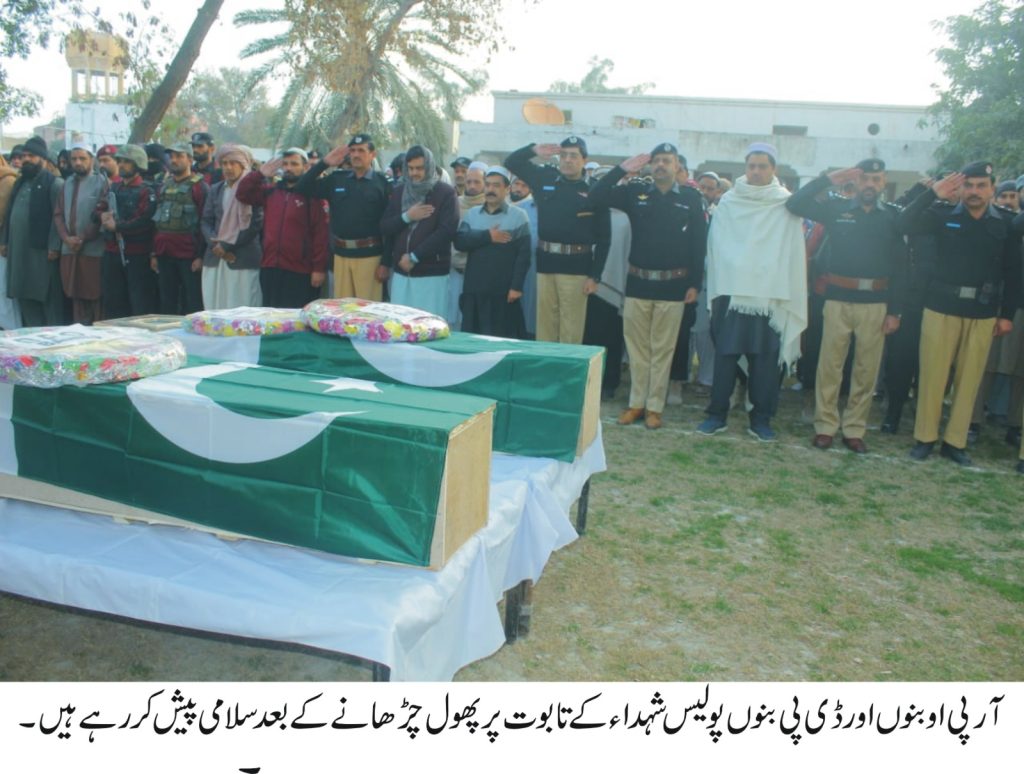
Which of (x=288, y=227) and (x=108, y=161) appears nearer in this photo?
(x=288, y=227)

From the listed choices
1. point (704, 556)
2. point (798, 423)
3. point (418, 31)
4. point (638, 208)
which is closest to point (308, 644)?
point (704, 556)

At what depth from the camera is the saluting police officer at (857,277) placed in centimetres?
555

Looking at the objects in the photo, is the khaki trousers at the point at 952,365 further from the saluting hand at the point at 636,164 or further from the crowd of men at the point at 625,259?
→ the saluting hand at the point at 636,164

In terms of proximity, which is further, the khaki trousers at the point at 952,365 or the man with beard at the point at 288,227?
the man with beard at the point at 288,227

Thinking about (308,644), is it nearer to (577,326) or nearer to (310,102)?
(577,326)

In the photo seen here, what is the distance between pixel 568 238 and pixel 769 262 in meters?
1.36

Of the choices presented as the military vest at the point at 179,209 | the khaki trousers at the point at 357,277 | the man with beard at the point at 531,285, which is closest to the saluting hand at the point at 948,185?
the man with beard at the point at 531,285

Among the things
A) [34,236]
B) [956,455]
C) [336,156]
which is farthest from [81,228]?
[956,455]

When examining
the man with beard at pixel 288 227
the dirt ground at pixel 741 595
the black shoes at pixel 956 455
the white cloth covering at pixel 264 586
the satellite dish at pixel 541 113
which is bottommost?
the dirt ground at pixel 741 595

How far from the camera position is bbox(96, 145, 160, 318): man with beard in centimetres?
733

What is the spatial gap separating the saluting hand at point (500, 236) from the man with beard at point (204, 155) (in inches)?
118

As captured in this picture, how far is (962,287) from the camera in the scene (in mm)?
5309

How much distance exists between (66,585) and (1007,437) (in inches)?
237

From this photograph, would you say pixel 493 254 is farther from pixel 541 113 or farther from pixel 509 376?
pixel 541 113
